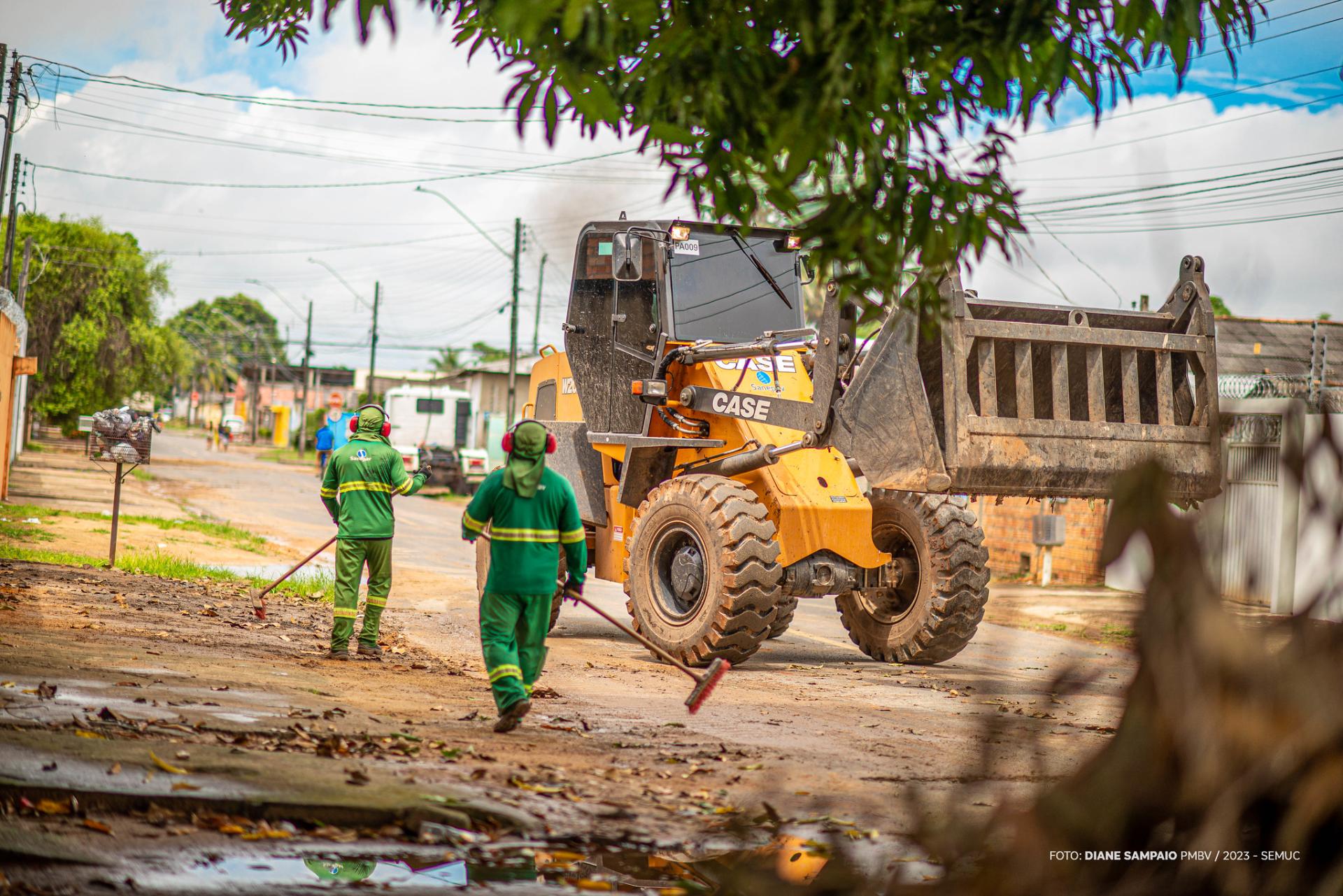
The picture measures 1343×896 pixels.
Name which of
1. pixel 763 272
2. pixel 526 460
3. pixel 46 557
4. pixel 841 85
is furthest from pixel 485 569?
pixel 841 85

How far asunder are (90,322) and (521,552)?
4570 centimetres

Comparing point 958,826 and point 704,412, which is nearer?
point 958,826

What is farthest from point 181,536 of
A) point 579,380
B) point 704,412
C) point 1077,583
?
point 1077,583

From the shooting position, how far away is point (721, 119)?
3.79m

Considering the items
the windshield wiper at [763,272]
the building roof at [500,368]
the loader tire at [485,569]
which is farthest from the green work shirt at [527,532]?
the building roof at [500,368]

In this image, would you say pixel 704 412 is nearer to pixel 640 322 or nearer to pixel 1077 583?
pixel 640 322

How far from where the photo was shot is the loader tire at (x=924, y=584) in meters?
10.9

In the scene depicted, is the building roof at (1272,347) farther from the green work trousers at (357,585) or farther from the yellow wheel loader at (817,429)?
the green work trousers at (357,585)

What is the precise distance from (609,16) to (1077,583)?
19.3 m

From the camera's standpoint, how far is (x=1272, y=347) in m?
25.8

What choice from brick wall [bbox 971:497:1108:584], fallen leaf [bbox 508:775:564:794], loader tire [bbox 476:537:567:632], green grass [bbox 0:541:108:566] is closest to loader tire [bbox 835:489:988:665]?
loader tire [bbox 476:537:567:632]

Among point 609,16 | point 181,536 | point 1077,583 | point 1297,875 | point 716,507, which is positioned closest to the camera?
point 1297,875

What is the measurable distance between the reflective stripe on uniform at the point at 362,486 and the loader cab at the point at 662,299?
2.64 meters

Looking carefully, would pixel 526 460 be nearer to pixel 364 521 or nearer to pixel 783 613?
pixel 364 521
